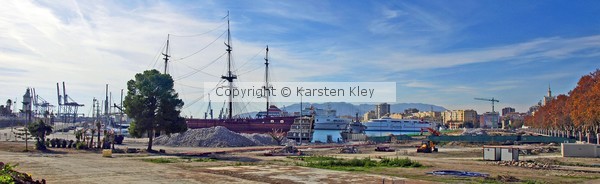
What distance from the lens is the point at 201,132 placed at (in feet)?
235

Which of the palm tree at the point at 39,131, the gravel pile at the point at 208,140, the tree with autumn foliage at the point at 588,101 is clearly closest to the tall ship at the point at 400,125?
the tree with autumn foliage at the point at 588,101

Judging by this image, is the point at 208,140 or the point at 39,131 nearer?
the point at 39,131

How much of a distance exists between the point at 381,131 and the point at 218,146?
439 ft

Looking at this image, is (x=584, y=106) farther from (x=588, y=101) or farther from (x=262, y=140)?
(x=262, y=140)

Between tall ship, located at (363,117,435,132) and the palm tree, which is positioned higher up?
the palm tree

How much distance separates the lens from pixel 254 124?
101 metres

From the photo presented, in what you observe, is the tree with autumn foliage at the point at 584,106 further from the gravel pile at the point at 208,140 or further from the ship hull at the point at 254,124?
the ship hull at the point at 254,124

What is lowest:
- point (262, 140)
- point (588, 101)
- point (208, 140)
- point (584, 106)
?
point (262, 140)

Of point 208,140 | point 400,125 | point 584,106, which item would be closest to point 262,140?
point 208,140

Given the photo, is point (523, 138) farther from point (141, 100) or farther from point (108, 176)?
point (108, 176)

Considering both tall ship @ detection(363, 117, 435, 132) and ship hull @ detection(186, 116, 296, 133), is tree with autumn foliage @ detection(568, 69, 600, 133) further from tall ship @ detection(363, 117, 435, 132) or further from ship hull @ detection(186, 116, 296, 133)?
tall ship @ detection(363, 117, 435, 132)

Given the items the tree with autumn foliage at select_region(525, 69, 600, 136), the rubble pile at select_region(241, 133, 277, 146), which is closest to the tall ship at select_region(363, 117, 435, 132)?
the tree with autumn foliage at select_region(525, 69, 600, 136)

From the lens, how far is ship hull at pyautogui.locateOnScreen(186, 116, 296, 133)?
326 ft

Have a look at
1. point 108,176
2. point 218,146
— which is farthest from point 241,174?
point 218,146
